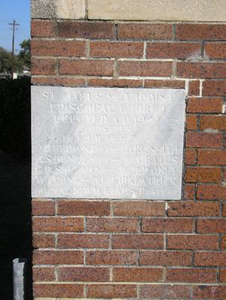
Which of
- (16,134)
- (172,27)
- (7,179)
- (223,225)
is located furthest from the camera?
(16,134)

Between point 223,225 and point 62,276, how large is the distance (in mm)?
894

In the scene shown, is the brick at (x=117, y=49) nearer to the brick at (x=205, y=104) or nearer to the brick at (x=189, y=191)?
the brick at (x=205, y=104)

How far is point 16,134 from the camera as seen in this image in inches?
357

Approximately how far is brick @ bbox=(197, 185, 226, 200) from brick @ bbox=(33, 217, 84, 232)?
0.63 metres

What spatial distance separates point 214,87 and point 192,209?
634 mm

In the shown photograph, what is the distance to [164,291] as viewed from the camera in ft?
7.65

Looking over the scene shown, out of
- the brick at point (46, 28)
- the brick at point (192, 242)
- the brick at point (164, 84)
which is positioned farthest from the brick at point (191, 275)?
the brick at point (46, 28)

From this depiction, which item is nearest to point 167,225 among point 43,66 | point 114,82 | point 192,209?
point 192,209

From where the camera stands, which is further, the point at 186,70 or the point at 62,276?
the point at 62,276

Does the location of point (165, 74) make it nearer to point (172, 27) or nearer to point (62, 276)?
point (172, 27)

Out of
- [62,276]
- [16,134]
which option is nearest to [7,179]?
[16,134]

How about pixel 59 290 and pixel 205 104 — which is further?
pixel 59 290

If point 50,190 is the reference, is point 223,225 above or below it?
below

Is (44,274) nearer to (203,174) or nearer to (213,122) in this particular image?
(203,174)
